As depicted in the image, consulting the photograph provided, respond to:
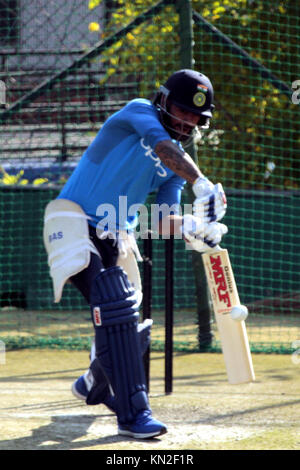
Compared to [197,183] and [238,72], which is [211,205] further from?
[238,72]

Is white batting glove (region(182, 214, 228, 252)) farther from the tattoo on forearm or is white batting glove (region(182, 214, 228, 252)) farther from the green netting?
the green netting

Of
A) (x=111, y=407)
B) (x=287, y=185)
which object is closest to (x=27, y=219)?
(x=287, y=185)

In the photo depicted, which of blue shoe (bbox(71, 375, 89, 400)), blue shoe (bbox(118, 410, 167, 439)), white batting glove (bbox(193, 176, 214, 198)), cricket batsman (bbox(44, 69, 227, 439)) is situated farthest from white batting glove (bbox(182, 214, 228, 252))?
blue shoe (bbox(71, 375, 89, 400))

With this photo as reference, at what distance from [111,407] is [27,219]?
15.6 ft

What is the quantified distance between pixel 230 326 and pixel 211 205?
638 mm

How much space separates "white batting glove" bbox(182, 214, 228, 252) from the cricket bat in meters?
0.23

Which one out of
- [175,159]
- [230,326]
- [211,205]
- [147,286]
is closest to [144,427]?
[230,326]

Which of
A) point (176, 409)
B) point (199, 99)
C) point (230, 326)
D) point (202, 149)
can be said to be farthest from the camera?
point (202, 149)

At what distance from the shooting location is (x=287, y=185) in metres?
9.69

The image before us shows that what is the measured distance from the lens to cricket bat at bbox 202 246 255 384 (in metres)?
4.02

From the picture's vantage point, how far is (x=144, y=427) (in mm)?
3574

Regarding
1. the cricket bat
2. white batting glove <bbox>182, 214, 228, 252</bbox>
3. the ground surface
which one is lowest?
the ground surface

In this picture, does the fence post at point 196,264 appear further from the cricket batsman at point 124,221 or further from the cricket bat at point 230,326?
the cricket bat at point 230,326

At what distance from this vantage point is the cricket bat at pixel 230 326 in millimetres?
4020
